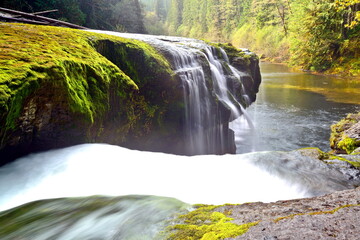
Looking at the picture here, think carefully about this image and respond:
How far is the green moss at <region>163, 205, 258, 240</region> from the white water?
631 mm

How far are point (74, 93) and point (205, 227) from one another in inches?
121

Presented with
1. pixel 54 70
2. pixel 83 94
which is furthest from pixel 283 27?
pixel 54 70

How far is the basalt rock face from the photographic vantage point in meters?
3.24

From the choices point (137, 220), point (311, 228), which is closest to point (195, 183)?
point (137, 220)

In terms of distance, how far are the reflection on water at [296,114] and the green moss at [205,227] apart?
756 centimetres

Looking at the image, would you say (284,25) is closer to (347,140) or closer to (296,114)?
(296,114)

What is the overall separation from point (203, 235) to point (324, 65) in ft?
87.7

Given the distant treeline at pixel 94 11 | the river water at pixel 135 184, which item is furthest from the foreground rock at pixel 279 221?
the distant treeline at pixel 94 11

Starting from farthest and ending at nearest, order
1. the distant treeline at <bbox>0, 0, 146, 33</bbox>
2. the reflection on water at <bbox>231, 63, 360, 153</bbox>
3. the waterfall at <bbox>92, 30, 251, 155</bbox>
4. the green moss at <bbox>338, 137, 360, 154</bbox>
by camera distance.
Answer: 1. the distant treeline at <bbox>0, 0, 146, 33</bbox>
2. the reflection on water at <bbox>231, 63, 360, 153</bbox>
3. the waterfall at <bbox>92, 30, 251, 155</bbox>
4. the green moss at <bbox>338, 137, 360, 154</bbox>

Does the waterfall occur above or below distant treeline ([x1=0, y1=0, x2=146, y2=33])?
below

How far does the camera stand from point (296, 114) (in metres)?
12.6

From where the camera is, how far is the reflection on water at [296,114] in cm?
966

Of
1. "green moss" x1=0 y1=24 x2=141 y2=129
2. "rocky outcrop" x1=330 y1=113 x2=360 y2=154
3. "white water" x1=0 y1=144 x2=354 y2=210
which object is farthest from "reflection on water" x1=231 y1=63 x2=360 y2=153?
"green moss" x1=0 y1=24 x2=141 y2=129

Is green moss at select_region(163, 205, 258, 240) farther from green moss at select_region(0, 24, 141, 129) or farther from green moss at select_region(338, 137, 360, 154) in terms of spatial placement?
green moss at select_region(338, 137, 360, 154)
